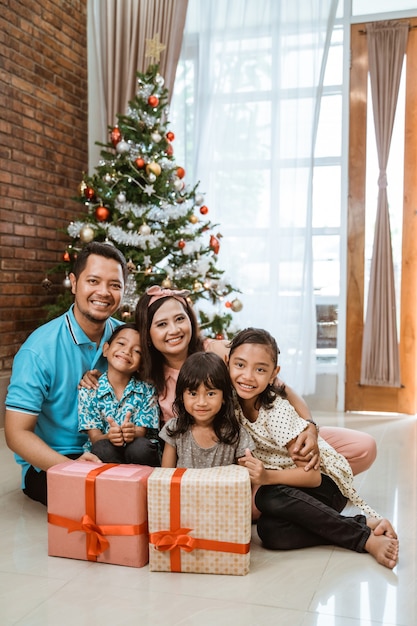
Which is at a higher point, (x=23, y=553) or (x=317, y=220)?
(x=317, y=220)

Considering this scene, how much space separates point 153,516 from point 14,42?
320cm

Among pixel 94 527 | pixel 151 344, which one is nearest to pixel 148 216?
pixel 151 344

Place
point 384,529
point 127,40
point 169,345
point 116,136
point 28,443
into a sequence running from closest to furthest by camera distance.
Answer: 1. point 384,529
2. point 28,443
3. point 169,345
4. point 116,136
5. point 127,40

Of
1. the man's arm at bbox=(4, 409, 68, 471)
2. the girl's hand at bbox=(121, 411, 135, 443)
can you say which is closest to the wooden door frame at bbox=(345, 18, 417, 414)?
the girl's hand at bbox=(121, 411, 135, 443)

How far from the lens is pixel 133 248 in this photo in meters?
3.70

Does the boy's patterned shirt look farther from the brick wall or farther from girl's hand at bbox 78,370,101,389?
the brick wall

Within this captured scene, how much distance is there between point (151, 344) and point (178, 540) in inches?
30.8

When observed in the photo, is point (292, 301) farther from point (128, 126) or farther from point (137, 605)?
point (137, 605)

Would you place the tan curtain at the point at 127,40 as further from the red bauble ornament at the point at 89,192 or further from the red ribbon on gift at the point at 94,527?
the red ribbon on gift at the point at 94,527

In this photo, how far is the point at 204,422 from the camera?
78.7 inches

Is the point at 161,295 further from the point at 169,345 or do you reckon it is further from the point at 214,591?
the point at 214,591

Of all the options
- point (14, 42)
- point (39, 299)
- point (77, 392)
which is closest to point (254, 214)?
point (39, 299)

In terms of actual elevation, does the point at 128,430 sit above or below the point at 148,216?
below

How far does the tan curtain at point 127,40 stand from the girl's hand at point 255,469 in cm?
321
